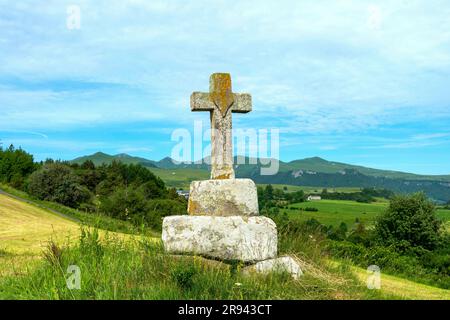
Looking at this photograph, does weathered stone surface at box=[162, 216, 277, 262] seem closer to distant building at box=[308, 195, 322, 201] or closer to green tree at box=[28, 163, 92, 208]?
green tree at box=[28, 163, 92, 208]

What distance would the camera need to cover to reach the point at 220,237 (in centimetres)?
805

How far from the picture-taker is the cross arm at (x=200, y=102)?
30.0ft

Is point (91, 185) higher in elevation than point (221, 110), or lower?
lower

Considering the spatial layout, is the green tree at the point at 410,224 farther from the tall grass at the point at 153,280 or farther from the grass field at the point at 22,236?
the tall grass at the point at 153,280

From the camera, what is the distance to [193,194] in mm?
8766

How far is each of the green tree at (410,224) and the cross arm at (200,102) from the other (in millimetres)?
40854

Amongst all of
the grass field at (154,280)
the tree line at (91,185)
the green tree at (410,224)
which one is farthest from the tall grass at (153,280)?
the green tree at (410,224)

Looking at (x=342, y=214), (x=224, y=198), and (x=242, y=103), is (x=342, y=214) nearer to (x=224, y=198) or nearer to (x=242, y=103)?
(x=242, y=103)

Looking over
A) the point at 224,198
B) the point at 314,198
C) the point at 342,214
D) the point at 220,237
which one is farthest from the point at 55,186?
the point at 314,198

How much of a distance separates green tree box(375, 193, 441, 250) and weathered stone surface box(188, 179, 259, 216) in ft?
134

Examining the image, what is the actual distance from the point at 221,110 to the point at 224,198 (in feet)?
6.04
